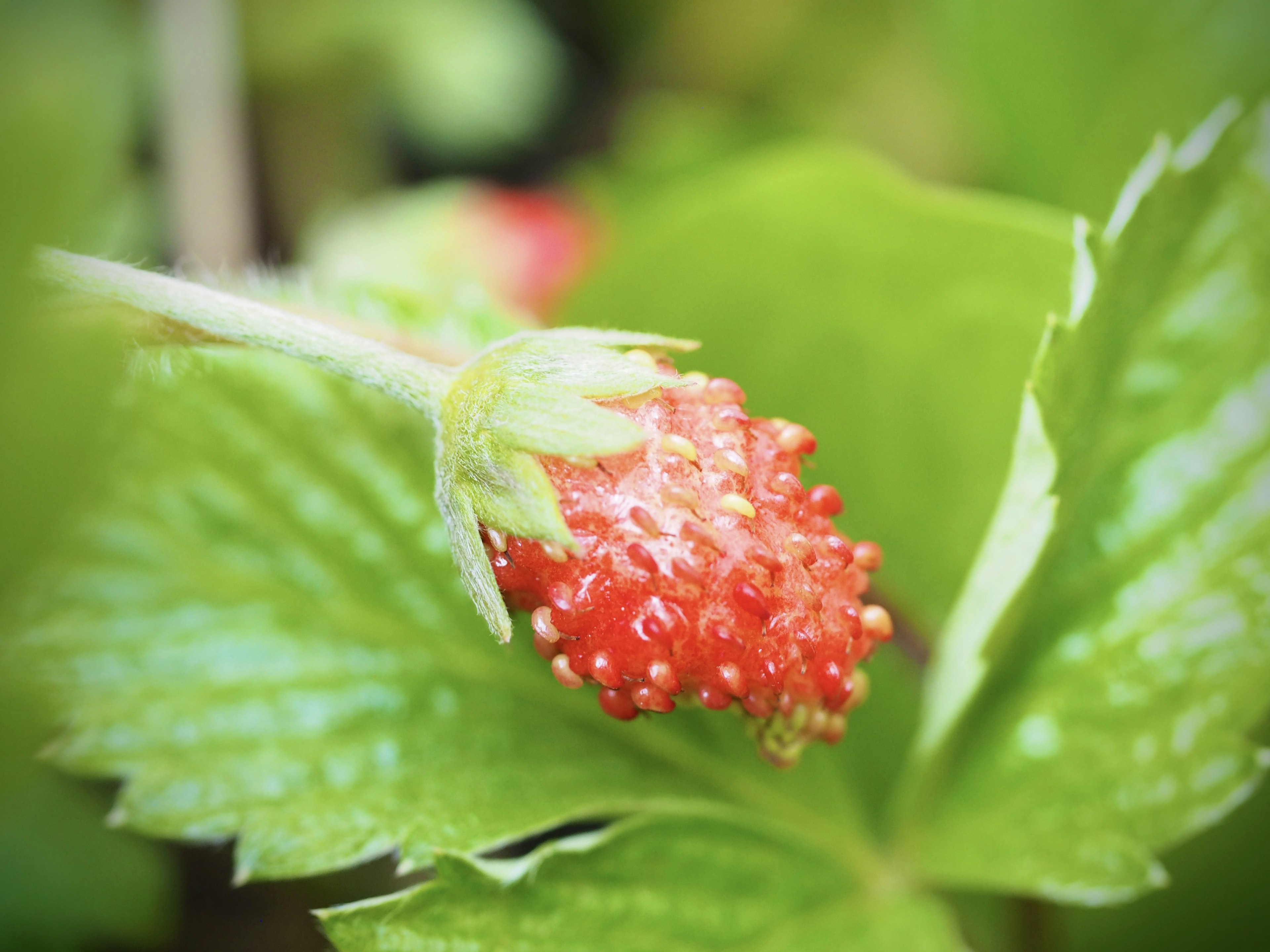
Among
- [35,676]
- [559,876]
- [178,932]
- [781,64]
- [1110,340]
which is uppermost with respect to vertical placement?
[781,64]

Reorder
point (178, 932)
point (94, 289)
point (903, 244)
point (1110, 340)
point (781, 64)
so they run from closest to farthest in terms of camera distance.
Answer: point (94, 289), point (1110, 340), point (903, 244), point (178, 932), point (781, 64)

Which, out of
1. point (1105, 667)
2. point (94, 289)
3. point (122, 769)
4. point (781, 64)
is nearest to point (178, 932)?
point (122, 769)

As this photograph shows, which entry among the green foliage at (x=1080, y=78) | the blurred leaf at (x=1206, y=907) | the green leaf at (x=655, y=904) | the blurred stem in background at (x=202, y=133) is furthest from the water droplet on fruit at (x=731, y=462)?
the blurred stem in background at (x=202, y=133)

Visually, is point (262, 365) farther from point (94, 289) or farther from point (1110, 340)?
point (1110, 340)

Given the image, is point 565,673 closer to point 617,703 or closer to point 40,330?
point 617,703

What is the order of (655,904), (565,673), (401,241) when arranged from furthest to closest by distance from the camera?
1. (401,241)
2. (655,904)
3. (565,673)

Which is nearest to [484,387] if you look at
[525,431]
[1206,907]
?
[525,431]

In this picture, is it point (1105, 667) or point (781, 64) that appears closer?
point (1105, 667)
